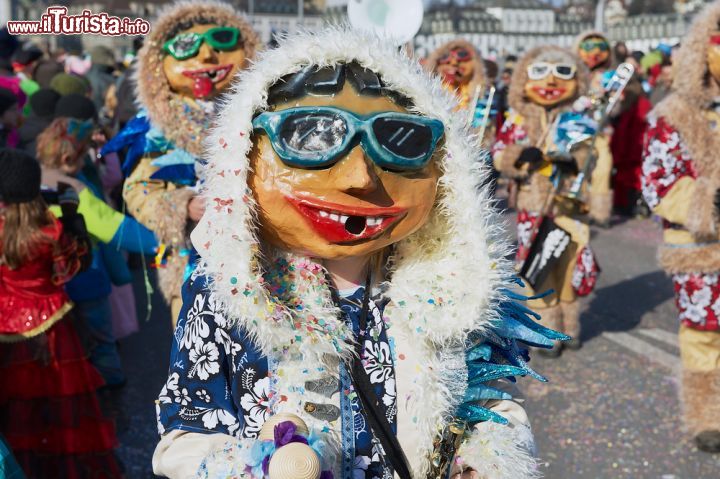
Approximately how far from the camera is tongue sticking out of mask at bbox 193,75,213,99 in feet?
12.1

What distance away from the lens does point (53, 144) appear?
4172 mm

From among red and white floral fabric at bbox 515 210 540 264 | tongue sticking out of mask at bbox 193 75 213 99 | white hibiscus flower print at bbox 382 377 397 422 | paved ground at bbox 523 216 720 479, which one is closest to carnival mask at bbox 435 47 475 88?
paved ground at bbox 523 216 720 479

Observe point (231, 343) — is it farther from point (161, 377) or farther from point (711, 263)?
point (161, 377)

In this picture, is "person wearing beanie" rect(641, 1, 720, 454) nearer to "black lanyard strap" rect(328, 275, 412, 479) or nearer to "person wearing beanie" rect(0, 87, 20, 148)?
"black lanyard strap" rect(328, 275, 412, 479)

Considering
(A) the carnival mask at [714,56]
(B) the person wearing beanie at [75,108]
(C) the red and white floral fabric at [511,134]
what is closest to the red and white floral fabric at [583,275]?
(C) the red and white floral fabric at [511,134]

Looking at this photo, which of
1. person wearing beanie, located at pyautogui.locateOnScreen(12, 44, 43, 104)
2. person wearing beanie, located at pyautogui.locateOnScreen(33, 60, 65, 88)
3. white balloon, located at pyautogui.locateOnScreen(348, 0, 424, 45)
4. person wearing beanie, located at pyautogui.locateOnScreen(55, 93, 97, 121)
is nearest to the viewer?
white balloon, located at pyautogui.locateOnScreen(348, 0, 424, 45)

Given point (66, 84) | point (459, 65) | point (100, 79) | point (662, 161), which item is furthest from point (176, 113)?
point (100, 79)

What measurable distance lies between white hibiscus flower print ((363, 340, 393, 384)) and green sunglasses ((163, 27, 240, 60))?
2.35 m

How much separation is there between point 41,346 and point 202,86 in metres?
1.33

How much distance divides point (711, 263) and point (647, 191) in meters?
0.45

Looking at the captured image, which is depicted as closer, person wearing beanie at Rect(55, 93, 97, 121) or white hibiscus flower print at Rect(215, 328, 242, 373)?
white hibiscus flower print at Rect(215, 328, 242, 373)

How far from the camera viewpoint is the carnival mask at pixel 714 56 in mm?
3721

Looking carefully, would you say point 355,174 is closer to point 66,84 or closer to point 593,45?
point 66,84

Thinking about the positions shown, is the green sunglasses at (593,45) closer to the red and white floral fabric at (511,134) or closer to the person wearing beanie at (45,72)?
the red and white floral fabric at (511,134)
